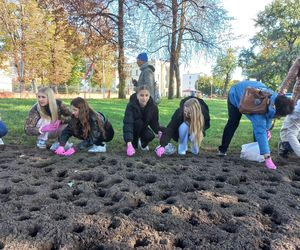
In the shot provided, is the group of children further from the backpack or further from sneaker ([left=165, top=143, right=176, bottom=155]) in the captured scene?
the backpack

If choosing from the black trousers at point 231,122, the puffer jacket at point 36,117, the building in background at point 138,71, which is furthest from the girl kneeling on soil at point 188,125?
the building in background at point 138,71

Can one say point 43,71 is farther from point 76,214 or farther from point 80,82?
point 76,214

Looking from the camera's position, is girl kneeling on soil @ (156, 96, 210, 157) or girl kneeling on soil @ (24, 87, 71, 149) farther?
girl kneeling on soil @ (24, 87, 71, 149)

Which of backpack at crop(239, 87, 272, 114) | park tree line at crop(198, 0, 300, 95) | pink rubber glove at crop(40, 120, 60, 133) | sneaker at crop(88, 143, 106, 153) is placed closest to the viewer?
backpack at crop(239, 87, 272, 114)

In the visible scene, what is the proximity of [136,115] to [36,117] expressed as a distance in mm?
1511

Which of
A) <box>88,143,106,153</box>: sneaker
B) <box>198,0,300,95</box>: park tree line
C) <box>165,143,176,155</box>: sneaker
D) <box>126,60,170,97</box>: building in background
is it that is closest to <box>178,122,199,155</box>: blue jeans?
<box>165,143,176,155</box>: sneaker

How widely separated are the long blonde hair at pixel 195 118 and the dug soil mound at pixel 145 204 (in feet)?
2.37

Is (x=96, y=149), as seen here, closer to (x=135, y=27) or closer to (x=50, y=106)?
(x=50, y=106)

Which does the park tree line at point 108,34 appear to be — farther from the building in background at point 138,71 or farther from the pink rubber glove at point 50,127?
the pink rubber glove at point 50,127

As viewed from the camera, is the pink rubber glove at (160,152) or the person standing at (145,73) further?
the person standing at (145,73)

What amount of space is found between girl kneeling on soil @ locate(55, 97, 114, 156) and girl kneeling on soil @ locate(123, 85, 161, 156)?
0.37 m

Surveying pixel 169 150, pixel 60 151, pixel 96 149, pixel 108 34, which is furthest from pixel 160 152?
pixel 108 34

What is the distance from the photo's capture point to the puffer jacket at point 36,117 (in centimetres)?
498

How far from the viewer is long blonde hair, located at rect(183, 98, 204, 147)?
4.73m
